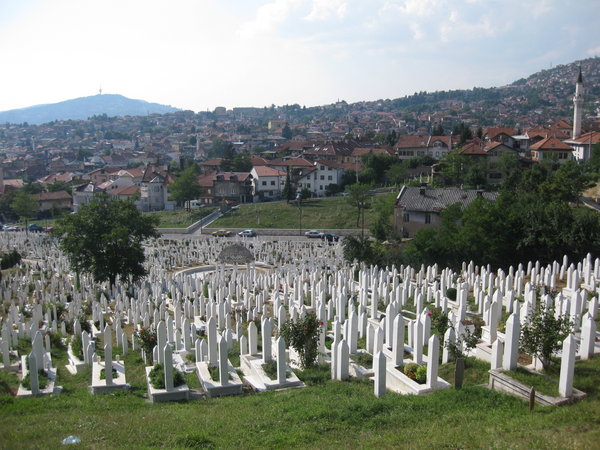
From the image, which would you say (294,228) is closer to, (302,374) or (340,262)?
(340,262)

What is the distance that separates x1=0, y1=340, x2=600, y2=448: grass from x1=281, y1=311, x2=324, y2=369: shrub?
1611 mm

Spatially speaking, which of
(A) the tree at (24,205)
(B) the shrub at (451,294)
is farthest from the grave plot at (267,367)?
(A) the tree at (24,205)

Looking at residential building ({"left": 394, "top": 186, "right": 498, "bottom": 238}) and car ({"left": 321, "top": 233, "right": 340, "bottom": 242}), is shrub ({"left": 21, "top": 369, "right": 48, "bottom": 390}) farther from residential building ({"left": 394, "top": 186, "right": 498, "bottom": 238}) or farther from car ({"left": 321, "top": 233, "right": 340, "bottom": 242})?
car ({"left": 321, "top": 233, "right": 340, "bottom": 242})

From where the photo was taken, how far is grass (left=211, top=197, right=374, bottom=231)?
172 feet

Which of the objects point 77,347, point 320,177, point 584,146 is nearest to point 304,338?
point 77,347

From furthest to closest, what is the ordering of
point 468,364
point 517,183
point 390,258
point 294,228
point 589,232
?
point 294,228 < point 517,183 < point 390,258 < point 589,232 < point 468,364

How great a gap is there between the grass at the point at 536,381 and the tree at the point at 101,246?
19038mm

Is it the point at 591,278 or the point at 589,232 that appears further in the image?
the point at 589,232

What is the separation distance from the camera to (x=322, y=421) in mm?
7930

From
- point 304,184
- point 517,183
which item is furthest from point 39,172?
point 517,183

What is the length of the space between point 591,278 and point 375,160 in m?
52.6

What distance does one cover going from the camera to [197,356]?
12.6 metres

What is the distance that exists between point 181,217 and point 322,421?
5404 centimetres

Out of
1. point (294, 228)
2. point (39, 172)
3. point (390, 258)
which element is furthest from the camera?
point (39, 172)
